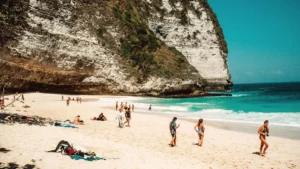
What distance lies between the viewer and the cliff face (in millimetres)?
38688

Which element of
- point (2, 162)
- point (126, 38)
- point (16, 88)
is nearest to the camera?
point (2, 162)

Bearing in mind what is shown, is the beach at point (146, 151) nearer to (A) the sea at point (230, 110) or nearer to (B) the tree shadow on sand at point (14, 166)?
(B) the tree shadow on sand at point (14, 166)

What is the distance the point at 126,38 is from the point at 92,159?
46241mm

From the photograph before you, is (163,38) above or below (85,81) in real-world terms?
above

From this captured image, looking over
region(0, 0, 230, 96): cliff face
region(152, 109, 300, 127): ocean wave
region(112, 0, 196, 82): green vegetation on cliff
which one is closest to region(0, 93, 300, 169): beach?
region(152, 109, 300, 127): ocean wave

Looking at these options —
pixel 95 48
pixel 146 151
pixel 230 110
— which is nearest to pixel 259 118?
pixel 230 110

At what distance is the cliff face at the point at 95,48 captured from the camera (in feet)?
127

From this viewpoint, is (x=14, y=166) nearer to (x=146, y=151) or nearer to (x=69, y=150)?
(x=69, y=150)

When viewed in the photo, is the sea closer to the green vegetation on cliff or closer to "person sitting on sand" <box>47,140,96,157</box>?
the green vegetation on cliff

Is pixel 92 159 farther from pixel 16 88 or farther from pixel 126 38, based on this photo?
pixel 126 38

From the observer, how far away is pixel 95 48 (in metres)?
45.9

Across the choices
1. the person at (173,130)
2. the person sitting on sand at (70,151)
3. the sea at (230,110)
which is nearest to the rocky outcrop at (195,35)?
the sea at (230,110)

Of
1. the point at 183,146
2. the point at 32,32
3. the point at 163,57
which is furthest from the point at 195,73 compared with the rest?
the point at 183,146

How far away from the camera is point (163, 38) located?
67.3 metres
